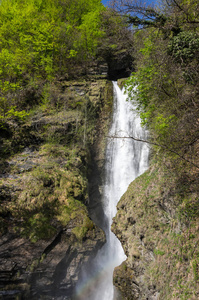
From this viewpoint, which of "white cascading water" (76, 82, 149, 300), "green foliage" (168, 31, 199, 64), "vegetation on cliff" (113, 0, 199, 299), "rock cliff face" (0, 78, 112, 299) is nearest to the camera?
"vegetation on cliff" (113, 0, 199, 299)

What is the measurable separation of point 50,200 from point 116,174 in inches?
218

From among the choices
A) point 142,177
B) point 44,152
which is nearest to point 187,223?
point 142,177

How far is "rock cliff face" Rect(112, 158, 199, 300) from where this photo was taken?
476 centimetres

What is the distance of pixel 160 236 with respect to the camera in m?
6.13

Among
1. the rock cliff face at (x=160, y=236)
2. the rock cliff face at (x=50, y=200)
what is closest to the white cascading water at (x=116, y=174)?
the rock cliff face at (x=50, y=200)

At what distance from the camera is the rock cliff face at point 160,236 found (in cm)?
476

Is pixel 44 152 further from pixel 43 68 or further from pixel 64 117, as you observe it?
pixel 43 68

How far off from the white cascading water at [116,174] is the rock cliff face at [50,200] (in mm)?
785

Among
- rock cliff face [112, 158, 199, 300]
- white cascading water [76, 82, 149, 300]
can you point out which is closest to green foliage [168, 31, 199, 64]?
rock cliff face [112, 158, 199, 300]

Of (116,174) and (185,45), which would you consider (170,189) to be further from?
(116,174)

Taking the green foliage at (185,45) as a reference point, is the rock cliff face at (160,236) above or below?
below

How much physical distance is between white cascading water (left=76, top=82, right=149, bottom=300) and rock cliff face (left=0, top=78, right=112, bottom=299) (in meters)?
0.78

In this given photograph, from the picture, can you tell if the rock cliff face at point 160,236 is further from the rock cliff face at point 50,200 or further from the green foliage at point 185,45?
the green foliage at point 185,45

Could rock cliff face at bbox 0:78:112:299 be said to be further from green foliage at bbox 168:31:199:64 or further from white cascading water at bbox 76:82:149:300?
green foliage at bbox 168:31:199:64
